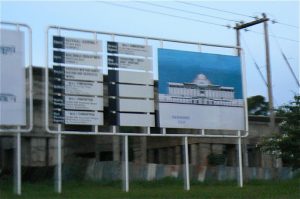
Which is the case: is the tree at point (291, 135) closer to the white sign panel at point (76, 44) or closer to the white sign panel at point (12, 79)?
the white sign panel at point (76, 44)

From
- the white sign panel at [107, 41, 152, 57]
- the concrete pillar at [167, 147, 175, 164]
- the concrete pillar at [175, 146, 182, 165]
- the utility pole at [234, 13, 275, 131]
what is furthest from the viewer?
the concrete pillar at [167, 147, 175, 164]

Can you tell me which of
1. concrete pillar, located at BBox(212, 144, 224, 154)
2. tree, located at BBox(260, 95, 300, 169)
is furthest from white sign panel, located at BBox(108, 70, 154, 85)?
concrete pillar, located at BBox(212, 144, 224, 154)

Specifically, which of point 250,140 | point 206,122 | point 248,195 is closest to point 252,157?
point 250,140

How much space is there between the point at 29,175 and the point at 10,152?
375cm

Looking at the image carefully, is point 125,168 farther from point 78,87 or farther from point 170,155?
point 170,155

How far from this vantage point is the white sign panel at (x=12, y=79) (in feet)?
49.8

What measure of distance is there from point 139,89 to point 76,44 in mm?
2453

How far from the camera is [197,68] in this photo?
18.9m

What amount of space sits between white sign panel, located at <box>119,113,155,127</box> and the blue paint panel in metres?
0.98

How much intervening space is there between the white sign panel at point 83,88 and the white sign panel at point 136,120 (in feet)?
3.42

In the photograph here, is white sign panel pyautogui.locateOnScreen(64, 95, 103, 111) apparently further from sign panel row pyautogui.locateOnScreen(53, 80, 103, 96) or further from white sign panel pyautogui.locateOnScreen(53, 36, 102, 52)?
white sign panel pyautogui.locateOnScreen(53, 36, 102, 52)

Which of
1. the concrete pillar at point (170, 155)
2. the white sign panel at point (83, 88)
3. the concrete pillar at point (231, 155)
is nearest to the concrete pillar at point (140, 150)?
the concrete pillar at point (170, 155)

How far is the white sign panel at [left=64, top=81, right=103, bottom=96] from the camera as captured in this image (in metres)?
16.3

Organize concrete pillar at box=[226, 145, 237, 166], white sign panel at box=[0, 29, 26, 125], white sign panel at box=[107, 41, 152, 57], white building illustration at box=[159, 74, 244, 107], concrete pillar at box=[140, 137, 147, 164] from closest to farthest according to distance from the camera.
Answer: white sign panel at box=[0, 29, 26, 125] → white sign panel at box=[107, 41, 152, 57] → white building illustration at box=[159, 74, 244, 107] → concrete pillar at box=[140, 137, 147, 164] → concrete pillar at box=[226, 145, 237, 166]
